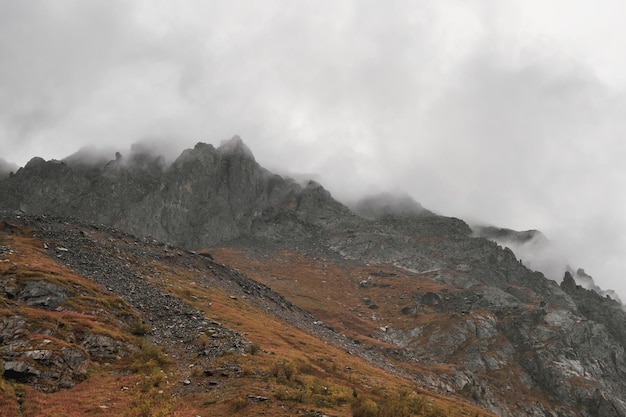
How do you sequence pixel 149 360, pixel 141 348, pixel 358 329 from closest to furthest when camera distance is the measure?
pixel 149 360, pixel 141 348, pixel 358 329

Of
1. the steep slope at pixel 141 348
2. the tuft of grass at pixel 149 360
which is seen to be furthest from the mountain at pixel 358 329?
the tuft of grass at pixel 149 360

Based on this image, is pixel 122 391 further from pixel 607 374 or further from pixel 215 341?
pixel 607 374

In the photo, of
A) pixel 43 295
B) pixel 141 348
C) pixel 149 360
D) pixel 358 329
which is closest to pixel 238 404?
pixel 149 360

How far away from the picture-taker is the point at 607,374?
531 feet

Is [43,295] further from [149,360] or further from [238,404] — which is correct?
[238,404]

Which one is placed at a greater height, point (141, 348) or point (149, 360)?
point (149, 360)

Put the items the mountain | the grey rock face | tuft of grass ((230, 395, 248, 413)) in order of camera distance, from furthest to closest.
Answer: the grey rock face, the mountain, tuft of grass ((230, 395, 248, 413))

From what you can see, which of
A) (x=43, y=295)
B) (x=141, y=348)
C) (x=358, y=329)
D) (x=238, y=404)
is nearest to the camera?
(x=238, y=404)

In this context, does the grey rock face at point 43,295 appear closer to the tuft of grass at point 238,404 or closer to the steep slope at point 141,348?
the steep slope at point 141,348

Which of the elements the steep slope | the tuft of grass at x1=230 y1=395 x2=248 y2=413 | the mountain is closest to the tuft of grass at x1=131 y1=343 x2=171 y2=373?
the steep slope

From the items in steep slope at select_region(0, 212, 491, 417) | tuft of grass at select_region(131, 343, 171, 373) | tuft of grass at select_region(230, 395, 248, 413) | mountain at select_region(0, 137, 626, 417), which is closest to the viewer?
tuft of grass at select_region(230, 395, 248, 413)

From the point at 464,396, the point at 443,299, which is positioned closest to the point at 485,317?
the point at 443,299

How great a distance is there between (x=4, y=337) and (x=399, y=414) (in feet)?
118

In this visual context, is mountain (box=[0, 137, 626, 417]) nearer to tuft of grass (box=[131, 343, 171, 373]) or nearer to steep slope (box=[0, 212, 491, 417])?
steep slope (box=[0, 212, 491, 417])
